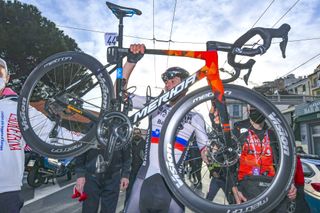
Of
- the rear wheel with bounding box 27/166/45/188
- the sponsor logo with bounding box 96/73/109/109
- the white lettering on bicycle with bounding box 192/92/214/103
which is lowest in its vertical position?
the rear wheel with bounding box 27/166/45/188

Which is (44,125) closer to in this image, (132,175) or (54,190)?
(132,175)

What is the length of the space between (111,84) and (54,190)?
7993mm

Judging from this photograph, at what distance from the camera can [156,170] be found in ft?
9.37

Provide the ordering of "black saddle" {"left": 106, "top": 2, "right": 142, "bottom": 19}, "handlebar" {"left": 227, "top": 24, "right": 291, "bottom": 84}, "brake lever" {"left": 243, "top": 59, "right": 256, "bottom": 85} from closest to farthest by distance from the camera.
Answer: "handlebar" {"left": 227, "top": 24, "right": 291, "bottom": 84} → "brake lever" {"left": 243, "top": 59, "right": 256, "bottom": 85} → "black saddle" {"left": 106, "top": 2, "right": 142, "bottom": 19}

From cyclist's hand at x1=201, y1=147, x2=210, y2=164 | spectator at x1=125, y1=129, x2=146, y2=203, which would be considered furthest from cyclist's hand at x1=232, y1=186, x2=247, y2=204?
spectator at x1=125, y1=129, x2=146, y2=203

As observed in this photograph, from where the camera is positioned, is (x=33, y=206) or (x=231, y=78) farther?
(x=33, y=206)

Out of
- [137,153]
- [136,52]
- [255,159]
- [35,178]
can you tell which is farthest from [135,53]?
[35,178]

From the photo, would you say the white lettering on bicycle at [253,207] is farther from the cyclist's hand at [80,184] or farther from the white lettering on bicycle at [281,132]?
the cyclist's hand at [80,184]

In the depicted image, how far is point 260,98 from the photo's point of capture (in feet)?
7.82

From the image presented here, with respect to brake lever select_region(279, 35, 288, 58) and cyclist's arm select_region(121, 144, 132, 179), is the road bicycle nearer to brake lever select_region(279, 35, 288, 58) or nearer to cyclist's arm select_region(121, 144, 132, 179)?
brake lever select_region(279, 35, 288, 58)

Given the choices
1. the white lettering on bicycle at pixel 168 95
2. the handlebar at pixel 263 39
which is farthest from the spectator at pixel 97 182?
the handlebar at pixel 263 39

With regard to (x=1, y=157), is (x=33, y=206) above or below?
below

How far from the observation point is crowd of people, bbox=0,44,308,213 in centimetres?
273

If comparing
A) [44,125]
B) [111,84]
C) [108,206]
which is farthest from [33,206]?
[111,84]
